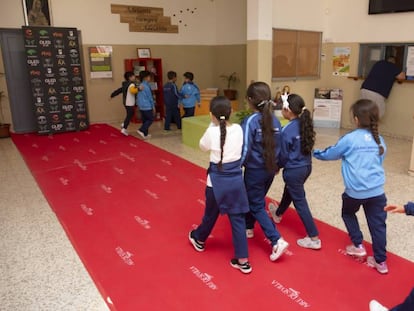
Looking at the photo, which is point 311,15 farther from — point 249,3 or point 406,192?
point 406,192

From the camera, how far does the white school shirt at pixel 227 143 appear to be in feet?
7.67

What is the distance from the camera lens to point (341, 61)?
7215 millimetres

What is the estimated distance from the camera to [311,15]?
23.0 ft

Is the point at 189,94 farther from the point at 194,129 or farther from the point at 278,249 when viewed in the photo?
the point at 278,249

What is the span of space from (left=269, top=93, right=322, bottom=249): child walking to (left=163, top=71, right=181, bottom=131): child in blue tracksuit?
4.46 meters

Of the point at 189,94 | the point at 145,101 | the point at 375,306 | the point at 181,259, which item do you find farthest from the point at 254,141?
the point at 189,94

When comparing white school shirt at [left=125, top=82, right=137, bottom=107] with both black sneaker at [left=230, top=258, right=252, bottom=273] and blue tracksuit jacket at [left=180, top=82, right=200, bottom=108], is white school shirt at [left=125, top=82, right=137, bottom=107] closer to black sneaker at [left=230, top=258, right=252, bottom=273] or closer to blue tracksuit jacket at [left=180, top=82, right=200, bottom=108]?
blue tracksuit jacket at [left=180, top=82, right=200, bottom=108]

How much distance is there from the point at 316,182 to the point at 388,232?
4.22ft

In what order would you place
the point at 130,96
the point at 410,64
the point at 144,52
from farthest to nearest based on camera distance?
the point at 144,52, the point at 130,96, the point at 410,64

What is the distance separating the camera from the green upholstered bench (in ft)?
18.6

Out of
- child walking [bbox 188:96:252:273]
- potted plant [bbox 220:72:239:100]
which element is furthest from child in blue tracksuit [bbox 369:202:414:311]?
potted plant [bbox 220:72:239:100]

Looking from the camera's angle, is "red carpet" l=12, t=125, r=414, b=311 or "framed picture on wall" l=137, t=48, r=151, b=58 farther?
"framed picture on wall" l=137, t=48, r=151, b=58

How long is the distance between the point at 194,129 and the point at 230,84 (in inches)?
135

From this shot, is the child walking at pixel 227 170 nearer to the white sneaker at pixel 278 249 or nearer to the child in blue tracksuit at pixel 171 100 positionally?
the white sneaker at pixel 278 249
